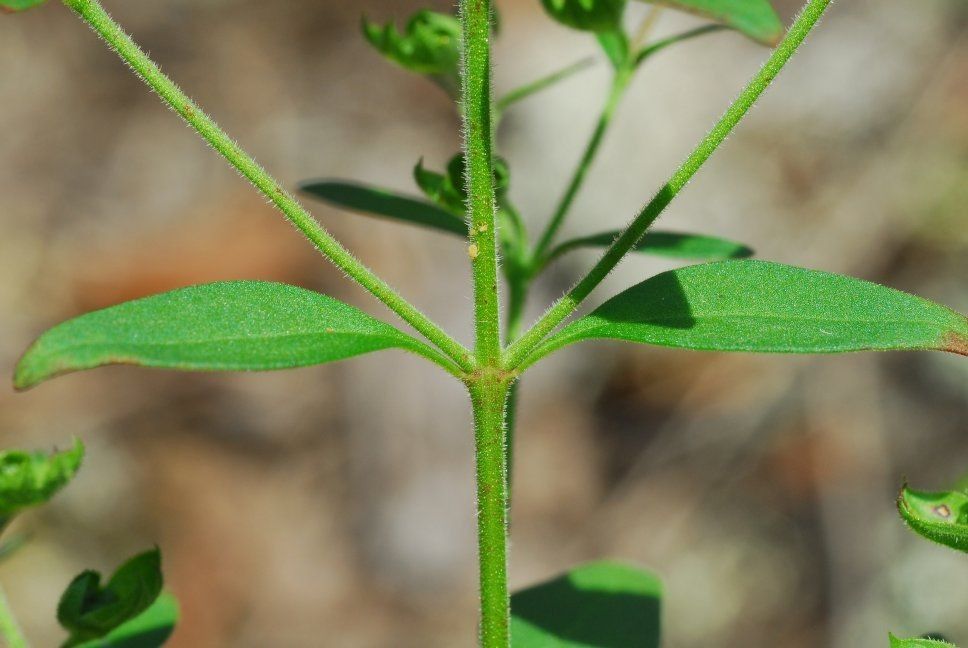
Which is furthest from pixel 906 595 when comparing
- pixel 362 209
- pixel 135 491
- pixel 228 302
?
pixel 228 302

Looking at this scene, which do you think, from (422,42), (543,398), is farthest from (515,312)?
(543,398)

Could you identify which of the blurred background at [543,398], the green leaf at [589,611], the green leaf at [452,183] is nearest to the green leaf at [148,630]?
the green leaf at [589,611]

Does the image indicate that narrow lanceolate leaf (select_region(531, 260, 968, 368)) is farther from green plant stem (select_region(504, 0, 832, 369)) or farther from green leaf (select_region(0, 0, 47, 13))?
green leaf (select_region(0, 0, 47, 13))

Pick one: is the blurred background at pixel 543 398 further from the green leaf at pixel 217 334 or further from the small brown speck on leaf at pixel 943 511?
the green leaf at pixel 217 334

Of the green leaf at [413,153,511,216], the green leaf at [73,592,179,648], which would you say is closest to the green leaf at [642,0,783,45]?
the green leaf at [413,153,511,216]

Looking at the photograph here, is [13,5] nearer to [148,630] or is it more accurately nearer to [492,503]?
[492,503]

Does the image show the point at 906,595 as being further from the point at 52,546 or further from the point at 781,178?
the point at 52,546
